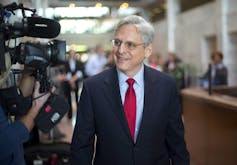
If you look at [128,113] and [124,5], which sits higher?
[124,5]

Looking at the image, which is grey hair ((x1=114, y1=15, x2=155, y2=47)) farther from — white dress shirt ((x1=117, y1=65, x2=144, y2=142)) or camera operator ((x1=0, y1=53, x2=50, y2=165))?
camera operator ((x1=0, y1=53, x2=50, y2=165))

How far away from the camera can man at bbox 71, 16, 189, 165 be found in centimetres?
217

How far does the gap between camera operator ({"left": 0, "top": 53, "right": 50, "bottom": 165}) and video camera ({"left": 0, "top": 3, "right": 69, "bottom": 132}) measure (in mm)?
31

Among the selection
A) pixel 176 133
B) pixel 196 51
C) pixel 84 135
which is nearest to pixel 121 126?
pixel 84 135

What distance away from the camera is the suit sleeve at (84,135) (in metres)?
2.19

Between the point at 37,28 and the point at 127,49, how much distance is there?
1.56 ft

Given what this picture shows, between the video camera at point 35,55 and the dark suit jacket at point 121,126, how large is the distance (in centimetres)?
18

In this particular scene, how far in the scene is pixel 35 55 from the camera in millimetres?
2199

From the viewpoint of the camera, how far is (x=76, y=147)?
2193 millimetres

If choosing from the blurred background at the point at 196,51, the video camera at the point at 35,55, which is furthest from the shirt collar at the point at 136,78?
the blurred background at the point at 196,51

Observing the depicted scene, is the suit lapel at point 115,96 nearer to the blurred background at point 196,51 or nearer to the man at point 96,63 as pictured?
the blurred background at point 196,51

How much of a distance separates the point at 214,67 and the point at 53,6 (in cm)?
591

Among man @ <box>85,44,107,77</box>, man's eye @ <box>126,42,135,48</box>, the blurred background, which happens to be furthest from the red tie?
man @ <box>85,44,107,77</box>

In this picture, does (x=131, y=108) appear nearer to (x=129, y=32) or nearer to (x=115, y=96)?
(x=115, y=96)
